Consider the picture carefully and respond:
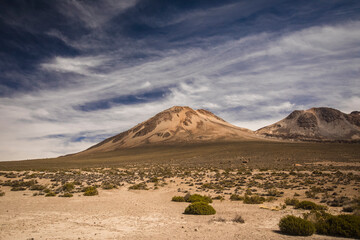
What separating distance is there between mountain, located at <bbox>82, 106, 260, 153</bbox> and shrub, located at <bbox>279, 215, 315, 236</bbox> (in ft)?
388

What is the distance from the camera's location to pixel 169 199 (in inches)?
727

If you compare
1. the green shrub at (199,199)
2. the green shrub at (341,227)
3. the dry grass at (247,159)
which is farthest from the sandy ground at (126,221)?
the dry grass at (247,159)

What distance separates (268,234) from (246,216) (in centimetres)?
334

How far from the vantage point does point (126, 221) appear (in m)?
11.4

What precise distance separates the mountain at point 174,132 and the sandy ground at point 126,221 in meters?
113

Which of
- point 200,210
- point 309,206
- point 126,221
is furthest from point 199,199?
point 309,206

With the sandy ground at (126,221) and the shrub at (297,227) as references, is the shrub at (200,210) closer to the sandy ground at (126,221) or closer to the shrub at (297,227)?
the sandy ground at (126,221)

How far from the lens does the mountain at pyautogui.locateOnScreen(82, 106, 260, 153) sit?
449ft

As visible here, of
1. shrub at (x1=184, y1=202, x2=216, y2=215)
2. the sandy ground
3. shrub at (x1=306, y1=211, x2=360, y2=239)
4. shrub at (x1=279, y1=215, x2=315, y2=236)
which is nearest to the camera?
shrub at (x1=306, y1=211, x2=360, y2=239)

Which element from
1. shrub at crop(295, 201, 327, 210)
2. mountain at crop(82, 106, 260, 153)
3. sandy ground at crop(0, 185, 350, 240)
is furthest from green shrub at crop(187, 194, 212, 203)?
mountain at crop(82, 106, 260, 153)

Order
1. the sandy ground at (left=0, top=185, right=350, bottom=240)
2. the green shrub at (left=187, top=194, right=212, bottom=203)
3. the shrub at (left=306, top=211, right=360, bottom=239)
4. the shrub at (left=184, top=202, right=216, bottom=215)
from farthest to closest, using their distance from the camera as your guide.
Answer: the green shrub at (left=187, top=194, right=212, bottom=203) < the shrub at (left=184, top=202, right=216, bottom=215) < the sandy ground at (left=0, top=185, right=350, bottom=240) < the shrub at (left=306, top=211, right=360, bottom=239)

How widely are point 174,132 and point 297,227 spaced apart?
484ft

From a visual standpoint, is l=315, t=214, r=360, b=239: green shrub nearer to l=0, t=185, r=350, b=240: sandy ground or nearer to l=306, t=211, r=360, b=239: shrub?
l=306, t=211, r=360, b=239: shrub

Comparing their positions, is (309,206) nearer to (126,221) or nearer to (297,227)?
(297,227)
